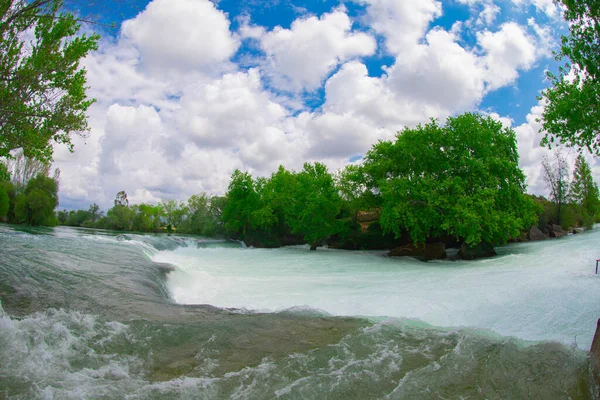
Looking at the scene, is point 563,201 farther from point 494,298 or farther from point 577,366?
point 577,366

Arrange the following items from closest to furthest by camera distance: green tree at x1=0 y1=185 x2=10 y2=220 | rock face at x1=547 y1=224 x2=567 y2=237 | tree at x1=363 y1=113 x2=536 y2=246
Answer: tree at x1=363 y1=113 x2=536 y2=246, rock face at x1=547 y1=224 x2=567 y2=237, green tree at x1=0 y1=185 x2=10 y2=220

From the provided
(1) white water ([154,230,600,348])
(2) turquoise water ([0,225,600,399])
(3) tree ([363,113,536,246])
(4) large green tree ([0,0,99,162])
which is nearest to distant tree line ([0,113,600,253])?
(3) tree ([363,113,536,246])

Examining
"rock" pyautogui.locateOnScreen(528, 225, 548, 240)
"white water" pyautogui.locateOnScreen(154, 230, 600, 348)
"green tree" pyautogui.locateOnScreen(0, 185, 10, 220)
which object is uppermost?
"green tree" pyautogui.locateOnScreen(0, 185, 10, 220)

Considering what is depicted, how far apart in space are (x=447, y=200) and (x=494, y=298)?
13.7m

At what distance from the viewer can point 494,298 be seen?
10133mm

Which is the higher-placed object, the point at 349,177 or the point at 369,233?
the point at 349,177

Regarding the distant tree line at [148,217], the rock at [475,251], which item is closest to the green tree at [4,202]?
the distant tree line at [148,217]

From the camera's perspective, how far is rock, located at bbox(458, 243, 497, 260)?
82.4 feet

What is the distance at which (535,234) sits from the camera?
38938 millimetres

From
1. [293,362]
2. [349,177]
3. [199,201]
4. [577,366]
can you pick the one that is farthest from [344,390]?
[199,201]

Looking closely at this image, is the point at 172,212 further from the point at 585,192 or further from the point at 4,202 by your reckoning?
the point at 585,192

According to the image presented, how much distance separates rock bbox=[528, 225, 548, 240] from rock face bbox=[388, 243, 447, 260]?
61.5 feet

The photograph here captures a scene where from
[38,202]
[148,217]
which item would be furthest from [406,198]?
[148,217]

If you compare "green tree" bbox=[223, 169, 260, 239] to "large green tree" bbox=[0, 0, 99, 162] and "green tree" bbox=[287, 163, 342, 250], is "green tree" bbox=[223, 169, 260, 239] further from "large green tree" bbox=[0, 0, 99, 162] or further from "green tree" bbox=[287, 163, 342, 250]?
"large green tree" bbox=[0, 0, 99, 162]
